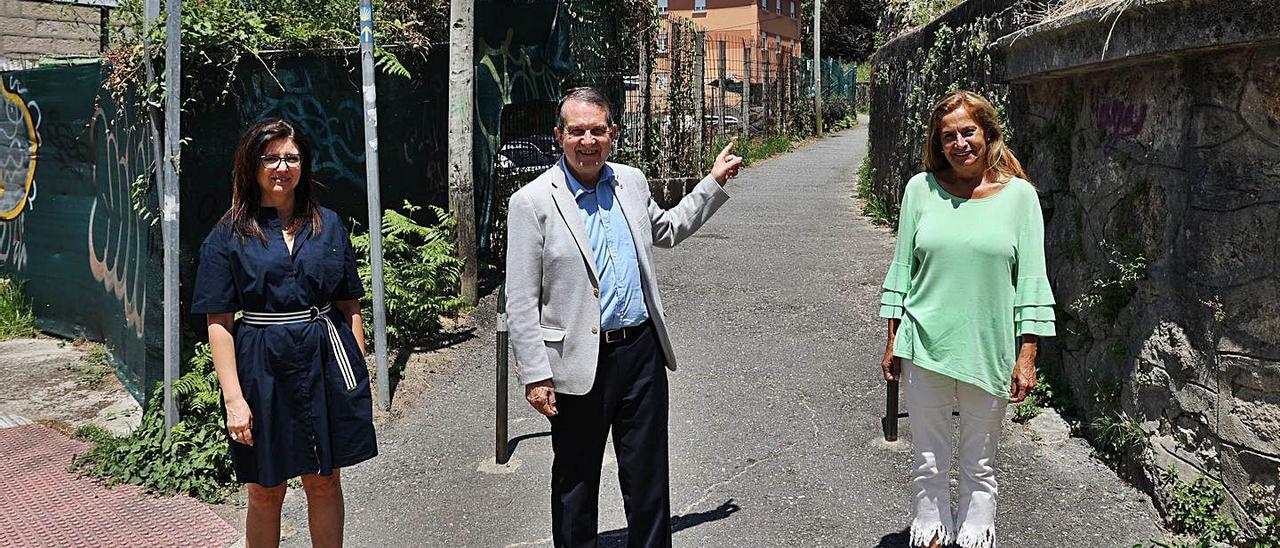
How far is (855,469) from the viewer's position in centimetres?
550

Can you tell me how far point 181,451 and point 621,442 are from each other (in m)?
2.84

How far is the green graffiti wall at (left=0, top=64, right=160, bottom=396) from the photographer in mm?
6648

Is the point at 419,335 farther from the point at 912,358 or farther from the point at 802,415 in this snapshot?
the point at 912,358

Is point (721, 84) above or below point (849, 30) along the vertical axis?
below

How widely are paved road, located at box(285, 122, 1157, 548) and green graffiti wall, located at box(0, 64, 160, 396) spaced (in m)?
1.80

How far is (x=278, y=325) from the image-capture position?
13.1 ft

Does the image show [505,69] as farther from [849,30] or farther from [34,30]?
[849,30]

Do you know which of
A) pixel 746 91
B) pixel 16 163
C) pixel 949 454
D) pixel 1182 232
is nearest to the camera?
pixel 949 454

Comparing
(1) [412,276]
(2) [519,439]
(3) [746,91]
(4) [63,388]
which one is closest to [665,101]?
(1) [412,276]

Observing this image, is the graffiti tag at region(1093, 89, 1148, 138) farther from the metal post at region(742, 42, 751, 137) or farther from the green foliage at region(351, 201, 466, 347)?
the metal post at region(742, 42, 751, 137)

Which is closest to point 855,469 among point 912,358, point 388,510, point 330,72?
point 912,358

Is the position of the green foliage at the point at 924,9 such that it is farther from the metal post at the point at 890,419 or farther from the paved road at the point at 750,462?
the metal post at the point at 890,419

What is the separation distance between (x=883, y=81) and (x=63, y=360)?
9.28 meters

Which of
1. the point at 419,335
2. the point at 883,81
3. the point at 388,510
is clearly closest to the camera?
the point at 388,510
